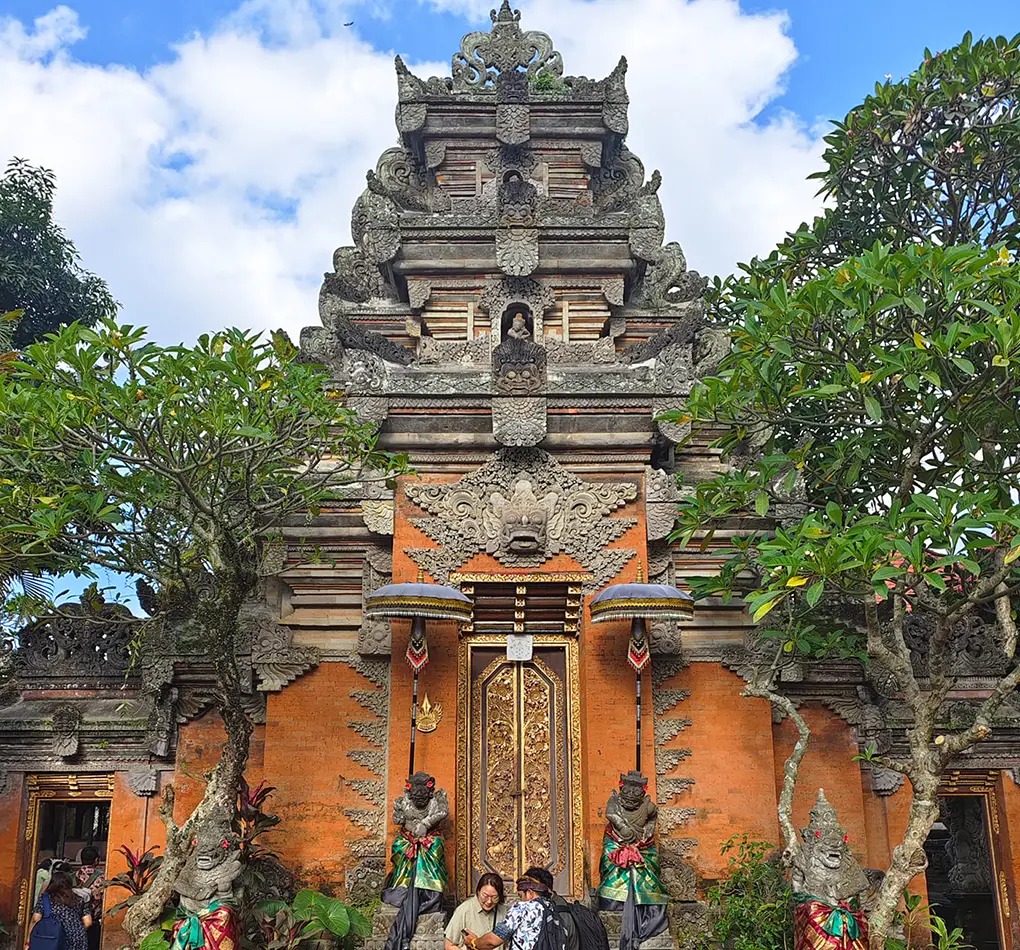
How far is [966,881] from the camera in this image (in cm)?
1502

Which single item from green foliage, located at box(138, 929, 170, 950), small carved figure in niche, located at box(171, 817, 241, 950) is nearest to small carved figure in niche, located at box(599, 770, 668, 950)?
small carved figure in niche, located at box(171, 817, 241, 950)

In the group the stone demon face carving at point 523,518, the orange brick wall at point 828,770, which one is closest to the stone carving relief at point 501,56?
the stone demon face carving at point 523,518

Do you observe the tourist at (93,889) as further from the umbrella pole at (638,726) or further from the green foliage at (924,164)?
the green foliage at (924,164)

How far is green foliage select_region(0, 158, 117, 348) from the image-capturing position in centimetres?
1675

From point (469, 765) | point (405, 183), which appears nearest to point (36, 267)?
point (405, 183)

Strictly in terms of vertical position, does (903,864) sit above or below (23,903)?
above

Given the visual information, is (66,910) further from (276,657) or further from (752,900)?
(752,900)

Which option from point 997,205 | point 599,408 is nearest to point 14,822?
point 599,408

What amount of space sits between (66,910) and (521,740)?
4811 millimetres

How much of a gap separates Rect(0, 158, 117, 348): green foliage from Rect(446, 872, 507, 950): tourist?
12118 mm

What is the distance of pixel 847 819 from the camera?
11742mm

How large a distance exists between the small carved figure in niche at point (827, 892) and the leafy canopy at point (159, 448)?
551 centimetres

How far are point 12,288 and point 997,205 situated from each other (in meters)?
14.0

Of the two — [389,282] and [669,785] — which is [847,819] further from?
[389,282]
